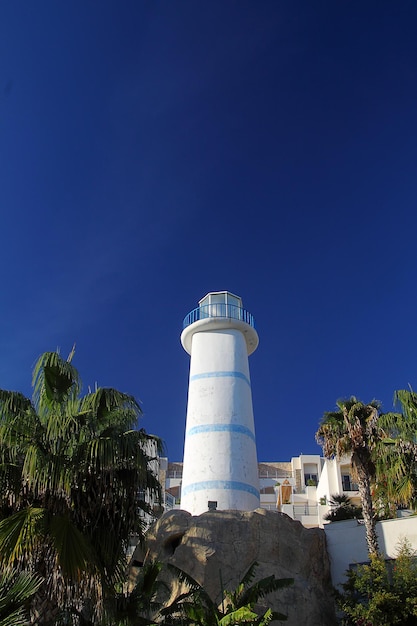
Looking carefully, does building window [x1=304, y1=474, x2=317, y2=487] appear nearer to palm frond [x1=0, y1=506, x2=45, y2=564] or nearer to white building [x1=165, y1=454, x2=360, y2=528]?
white building [x1=165, y1=454, x2=360, y2=528]

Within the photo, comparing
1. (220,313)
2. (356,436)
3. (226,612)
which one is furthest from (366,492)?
(220,313)

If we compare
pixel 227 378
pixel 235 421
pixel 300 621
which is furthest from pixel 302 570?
pixel 227 378

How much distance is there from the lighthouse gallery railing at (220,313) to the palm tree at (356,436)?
292 inches

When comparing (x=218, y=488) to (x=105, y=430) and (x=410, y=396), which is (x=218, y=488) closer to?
(x=410, y=396)

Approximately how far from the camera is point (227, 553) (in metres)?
20.7

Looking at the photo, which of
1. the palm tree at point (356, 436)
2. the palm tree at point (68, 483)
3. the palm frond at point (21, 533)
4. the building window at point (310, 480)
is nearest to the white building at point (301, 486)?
the building window at point (310, 480)

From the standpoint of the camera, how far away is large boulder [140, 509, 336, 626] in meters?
20.2

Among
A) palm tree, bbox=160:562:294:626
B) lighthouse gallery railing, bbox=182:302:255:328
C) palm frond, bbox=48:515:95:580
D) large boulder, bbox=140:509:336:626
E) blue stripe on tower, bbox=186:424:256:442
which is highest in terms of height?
lighthouse gallery railing, bbox=182:302:255:328

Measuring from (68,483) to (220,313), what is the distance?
16.9 m

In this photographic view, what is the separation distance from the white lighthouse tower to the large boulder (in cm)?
191

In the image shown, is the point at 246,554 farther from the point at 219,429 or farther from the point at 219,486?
the point at 219,429

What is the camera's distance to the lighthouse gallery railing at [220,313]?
29.8m

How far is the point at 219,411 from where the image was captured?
1048 inches

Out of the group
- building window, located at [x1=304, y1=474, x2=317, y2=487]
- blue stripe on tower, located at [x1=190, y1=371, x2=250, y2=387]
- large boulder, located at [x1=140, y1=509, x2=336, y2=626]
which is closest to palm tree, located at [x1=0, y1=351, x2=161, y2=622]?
large boulder, located at [x1=140, y1=509, x2=336, y2=626]
